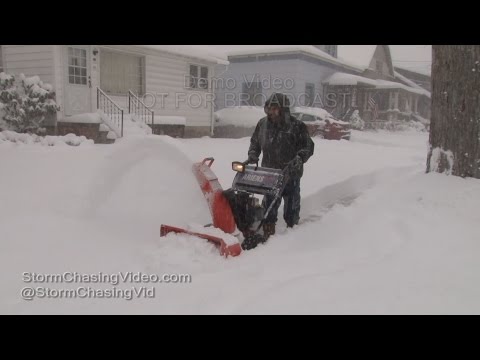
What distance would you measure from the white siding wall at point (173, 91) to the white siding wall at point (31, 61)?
265cm

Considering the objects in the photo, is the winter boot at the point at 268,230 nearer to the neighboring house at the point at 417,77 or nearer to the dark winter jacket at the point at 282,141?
the dark winter jacket at the point at 282,141

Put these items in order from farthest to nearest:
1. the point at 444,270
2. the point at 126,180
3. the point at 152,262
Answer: the point at 126,180
the point at 152,262
the point at 444,270

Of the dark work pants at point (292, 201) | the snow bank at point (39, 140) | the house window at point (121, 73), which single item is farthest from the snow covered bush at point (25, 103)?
the dark work pants at point (292, 201)

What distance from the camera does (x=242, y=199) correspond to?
4.57 m

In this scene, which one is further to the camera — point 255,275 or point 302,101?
point 302,101

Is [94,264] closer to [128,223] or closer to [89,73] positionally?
[128,223]

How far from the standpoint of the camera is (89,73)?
43.4 feet

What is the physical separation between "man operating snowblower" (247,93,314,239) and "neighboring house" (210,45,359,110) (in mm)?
17440

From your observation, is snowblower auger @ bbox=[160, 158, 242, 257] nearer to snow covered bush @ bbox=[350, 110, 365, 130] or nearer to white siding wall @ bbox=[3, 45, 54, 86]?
white siding wall @ bbox=[3, 45, 54, 86]

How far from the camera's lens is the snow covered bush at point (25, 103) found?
1123 centimetres

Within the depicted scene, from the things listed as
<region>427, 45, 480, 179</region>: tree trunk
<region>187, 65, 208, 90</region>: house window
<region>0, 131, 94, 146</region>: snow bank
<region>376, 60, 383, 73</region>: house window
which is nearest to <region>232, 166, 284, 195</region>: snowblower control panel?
<region>427, 45, 480, 179</region>: tree trunk

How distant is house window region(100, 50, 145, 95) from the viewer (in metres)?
15.3
